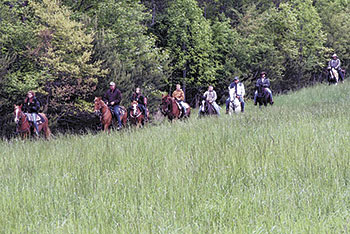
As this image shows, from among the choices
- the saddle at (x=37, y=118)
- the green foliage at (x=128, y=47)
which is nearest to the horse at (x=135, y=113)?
the saddle at (x=37, y=118)

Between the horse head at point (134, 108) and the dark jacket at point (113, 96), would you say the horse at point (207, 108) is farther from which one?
the dark jacket at point (113, 96)

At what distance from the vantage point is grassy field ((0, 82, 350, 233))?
4.23 metres

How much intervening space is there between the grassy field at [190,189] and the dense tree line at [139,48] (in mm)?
15323

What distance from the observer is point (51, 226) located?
171 inches

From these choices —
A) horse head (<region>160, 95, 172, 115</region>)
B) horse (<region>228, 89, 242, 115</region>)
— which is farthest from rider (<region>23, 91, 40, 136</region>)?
horse (<region>228, 89, 242, 115</region>)

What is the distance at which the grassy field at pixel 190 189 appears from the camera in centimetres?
423

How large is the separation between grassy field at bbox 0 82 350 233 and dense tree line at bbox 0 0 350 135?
50.3ft

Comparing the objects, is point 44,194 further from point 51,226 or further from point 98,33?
point 98,33

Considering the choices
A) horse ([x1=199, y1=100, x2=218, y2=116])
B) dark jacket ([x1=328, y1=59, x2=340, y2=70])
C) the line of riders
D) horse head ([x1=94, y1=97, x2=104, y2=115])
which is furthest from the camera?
dark jacket ([x1=328, y1=59, x2=340, y2=70])

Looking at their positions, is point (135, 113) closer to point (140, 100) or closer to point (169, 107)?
point (140, 100)

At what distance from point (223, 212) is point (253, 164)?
1935mm

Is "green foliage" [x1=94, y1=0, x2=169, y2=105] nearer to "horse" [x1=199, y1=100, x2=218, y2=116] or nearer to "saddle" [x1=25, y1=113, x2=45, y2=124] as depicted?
"horse" [x1=199, y1=100, x2=218, y2=116]

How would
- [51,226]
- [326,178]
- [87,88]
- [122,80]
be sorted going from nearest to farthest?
[51,226], [326,178], [87,88], [122,80]

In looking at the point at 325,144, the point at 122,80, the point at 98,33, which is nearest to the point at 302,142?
the point at 325,144
